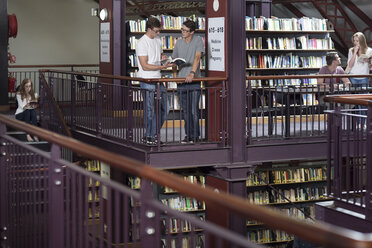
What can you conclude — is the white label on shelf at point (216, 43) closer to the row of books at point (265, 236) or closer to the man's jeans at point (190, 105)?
the man's jeans at point (190, 105)

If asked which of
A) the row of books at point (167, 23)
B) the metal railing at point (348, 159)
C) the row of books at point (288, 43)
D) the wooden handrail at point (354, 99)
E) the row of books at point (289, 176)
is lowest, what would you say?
the row of books at point (289, 176)

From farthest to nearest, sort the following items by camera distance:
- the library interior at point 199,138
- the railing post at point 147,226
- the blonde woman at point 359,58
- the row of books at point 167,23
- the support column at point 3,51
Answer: the support column at point 3,51 < the row of books at point 167,23 < the blonde woman at point 359,58 < the library interior at point 199,138 < the railing post at point 147,226

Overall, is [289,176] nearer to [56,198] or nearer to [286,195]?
[286,195]

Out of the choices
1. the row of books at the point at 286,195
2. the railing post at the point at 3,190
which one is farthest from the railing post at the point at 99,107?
the railing post at the point at 3,190

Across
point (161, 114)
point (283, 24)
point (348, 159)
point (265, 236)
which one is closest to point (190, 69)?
point (161, 114)

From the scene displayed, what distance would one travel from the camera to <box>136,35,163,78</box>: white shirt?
7.88 m

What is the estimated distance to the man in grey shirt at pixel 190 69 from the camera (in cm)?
795

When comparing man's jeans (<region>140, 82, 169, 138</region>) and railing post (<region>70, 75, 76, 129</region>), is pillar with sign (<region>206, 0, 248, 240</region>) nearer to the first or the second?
man's jeans (<region>140, 82, 169, 138</region>)

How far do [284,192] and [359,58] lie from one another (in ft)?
10.3

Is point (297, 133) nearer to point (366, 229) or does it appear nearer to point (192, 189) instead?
point (366, 229)

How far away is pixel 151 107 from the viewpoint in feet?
25.6

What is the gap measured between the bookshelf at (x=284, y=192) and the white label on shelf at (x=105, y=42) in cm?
339

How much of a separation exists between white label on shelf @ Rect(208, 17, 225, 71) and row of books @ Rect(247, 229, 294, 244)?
13.6ft

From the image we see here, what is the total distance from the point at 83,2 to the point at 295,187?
10.8m
